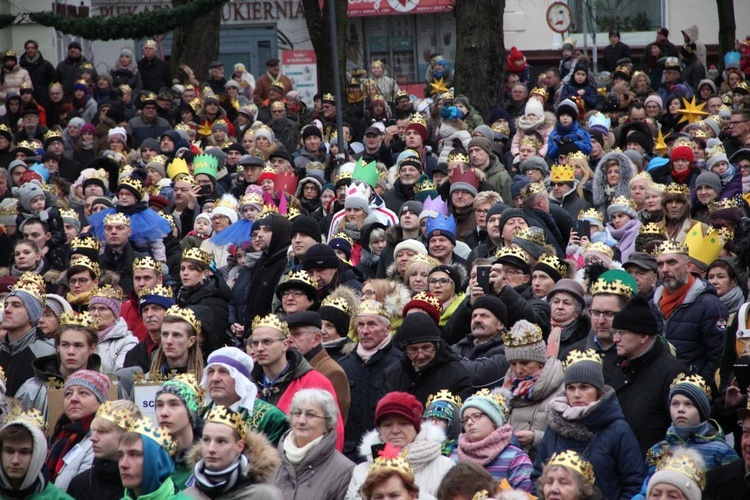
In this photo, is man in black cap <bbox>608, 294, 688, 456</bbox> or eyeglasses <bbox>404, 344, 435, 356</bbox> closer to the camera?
man in black cap <bbox>608, 294, 688, 456</bbox>

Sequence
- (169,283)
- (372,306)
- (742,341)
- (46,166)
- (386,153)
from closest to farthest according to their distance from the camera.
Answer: (742,341) < (372,306) < (169,283) < (386,153) < (46,166)

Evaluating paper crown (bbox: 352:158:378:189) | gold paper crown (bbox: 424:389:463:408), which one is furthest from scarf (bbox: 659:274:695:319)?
paper crown (bbox: 352:158:378:189)

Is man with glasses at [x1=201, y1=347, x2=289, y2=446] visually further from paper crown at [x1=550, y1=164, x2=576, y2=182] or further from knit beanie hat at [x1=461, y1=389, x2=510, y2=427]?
paper crown at [x1=550, y1=164, x2=576, y2=182]

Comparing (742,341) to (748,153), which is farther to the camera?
(748,153)

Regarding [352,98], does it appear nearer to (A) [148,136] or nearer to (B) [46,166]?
(A) [148,136]

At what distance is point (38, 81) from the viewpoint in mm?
22859

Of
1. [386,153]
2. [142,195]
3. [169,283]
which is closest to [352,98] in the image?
[386,153]

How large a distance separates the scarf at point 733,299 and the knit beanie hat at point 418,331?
2.55m

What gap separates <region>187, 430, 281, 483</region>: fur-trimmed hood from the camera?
668cm

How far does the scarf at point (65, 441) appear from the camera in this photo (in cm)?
777

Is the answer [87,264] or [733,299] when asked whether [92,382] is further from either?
[733,299]

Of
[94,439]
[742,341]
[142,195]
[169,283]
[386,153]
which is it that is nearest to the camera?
[94,439]

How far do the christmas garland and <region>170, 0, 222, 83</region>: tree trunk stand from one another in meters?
10.6

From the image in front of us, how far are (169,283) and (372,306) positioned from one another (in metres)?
3.39
